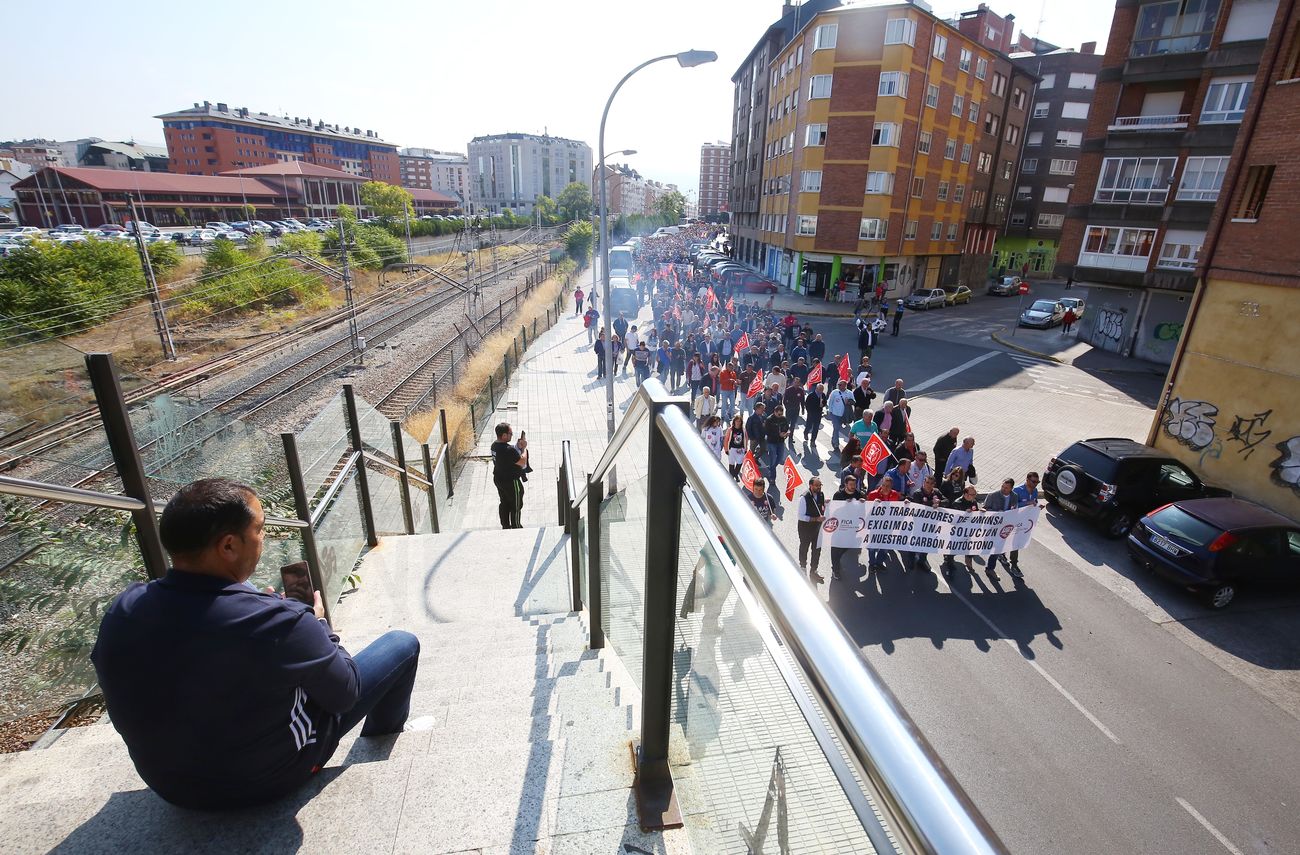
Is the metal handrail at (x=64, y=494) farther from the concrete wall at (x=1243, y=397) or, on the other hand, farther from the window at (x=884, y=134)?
the window at (x=884, y=134)

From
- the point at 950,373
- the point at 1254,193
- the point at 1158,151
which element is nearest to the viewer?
the point at 1254,193

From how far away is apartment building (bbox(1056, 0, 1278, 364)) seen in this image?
68.7 ft

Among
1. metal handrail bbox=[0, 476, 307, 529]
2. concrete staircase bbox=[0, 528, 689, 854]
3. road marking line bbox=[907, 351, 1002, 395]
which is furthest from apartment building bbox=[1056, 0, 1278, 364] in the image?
metal handrail bbox=[0, 476, 307, 529]

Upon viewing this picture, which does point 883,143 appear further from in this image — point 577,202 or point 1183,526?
point 577,202

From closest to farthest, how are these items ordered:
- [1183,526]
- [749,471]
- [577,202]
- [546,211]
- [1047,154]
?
[1183,526], [749,471], [1047,154], [577,202], [546,211]

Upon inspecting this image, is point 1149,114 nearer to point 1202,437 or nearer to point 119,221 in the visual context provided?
point 1202,437

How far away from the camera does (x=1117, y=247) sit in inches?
964

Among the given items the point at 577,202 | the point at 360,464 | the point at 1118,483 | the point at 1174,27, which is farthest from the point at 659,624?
the point at 577,202

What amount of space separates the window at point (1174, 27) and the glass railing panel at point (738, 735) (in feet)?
97.3

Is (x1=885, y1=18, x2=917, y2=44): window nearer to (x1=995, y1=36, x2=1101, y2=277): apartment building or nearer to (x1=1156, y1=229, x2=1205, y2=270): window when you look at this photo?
(x1=995, y1=36, x2=1101, y2=277): apartment building

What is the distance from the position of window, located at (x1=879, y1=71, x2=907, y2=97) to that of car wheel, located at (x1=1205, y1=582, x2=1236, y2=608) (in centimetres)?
3344

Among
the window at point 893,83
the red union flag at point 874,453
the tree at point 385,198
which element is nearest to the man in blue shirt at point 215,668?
the red union flag at point 874,453

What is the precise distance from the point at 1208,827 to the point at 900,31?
38611 millimetres

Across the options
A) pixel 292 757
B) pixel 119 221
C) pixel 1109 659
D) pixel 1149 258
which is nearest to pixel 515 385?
pixel 1109 659
